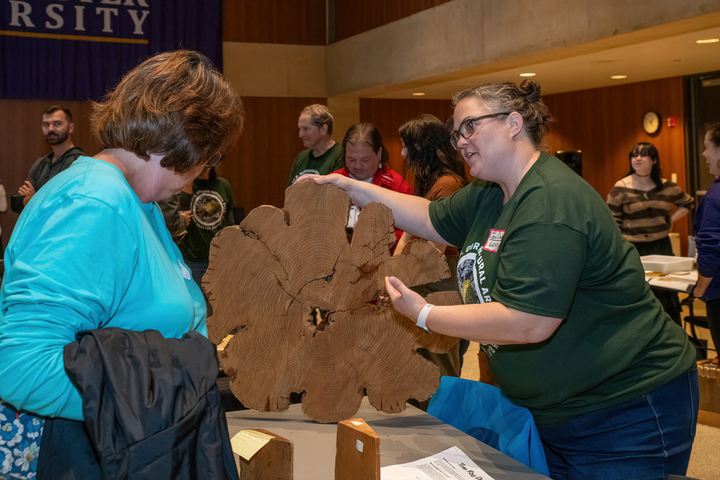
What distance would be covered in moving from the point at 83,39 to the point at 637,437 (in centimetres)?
715

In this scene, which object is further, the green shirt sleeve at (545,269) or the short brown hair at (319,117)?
the short brown hair at (319,117)

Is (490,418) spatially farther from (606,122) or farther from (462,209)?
(606,122)

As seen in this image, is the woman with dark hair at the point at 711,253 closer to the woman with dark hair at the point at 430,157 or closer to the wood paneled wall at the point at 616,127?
the woman with dark hair at the point at 430,157

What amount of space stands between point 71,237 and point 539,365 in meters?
0.99

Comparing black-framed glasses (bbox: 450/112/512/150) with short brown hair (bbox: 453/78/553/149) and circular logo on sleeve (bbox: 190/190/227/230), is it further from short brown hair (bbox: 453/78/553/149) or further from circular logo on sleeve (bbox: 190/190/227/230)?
circular logo on sleeve (bbox: 190/190/227/230)

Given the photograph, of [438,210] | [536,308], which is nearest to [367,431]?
[536,308]

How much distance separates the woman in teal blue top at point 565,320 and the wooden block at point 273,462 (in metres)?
0.43

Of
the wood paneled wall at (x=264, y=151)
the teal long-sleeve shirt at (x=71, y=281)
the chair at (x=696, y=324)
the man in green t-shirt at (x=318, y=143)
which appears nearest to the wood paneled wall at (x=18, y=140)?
the wood paneled wall at (x=264, y=151)

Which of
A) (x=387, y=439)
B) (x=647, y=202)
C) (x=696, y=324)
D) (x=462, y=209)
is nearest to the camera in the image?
(x=387, y=439)

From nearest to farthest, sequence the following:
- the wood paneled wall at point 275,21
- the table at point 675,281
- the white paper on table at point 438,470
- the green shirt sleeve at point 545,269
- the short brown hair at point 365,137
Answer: the green shirt sleeve at point 545,269 < the white paper on table at point 438,470 < the short brown hair at point 365,137 < the table at point 675,281 < the wood paneled wall at point 275,21

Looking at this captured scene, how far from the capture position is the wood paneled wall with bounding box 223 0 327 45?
27.0 feet

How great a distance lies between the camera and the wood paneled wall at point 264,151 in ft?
27.5

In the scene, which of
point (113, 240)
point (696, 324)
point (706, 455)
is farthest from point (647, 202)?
point (113, 240)

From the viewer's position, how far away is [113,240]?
0.93 metres
